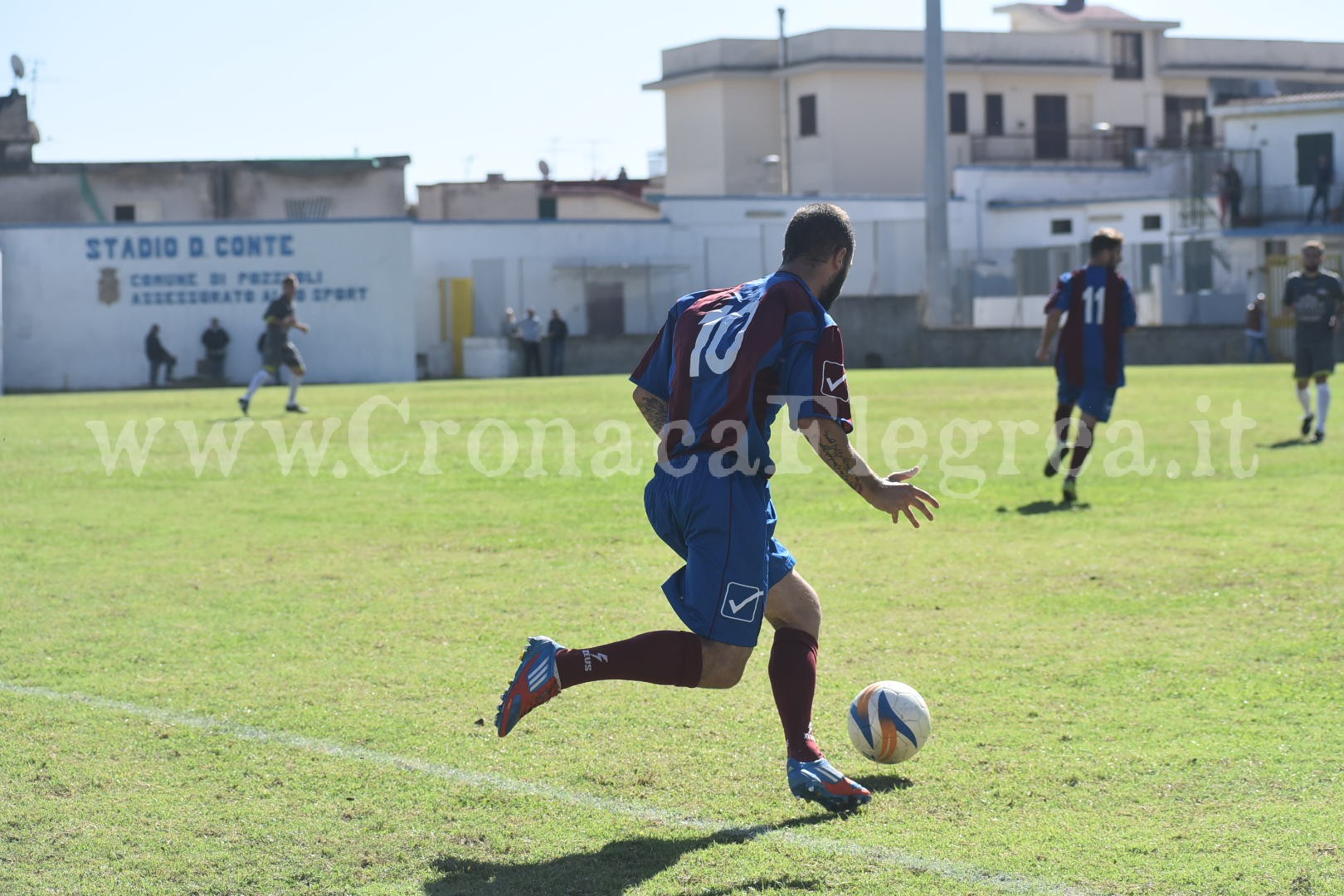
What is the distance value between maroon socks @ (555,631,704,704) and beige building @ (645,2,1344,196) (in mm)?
53280

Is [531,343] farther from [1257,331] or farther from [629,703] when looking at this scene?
[629,703]

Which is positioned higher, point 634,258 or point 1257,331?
point 634,258

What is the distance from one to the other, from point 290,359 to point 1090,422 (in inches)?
536

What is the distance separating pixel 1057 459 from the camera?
12.8 metres

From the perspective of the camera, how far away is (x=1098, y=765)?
5.09m

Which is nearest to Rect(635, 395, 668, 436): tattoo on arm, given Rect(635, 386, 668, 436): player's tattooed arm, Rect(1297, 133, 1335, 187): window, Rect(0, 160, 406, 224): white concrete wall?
Rect(635, 386, 668, 436): player's tattooed arm

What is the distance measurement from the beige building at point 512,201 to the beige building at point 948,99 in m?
3.10

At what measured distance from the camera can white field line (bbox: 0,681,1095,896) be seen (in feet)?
13.3

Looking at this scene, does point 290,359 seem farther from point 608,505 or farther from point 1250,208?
point 1250,208

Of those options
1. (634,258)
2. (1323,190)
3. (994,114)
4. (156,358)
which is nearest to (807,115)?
(994,114)

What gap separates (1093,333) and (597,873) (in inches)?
339

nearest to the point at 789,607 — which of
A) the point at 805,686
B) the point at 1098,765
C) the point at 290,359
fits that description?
the point at 805,686

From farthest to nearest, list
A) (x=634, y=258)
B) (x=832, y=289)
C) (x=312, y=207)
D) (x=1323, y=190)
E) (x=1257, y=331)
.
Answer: (x=312, y=207)
(x=1323, y=190)
(x=634, y=258)
(x=1257, y=331)
(x=832, y=289)

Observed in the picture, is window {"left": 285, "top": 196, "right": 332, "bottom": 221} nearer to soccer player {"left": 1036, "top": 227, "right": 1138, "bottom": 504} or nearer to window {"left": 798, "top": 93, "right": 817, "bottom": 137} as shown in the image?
window {"left": 798, "top": 93, "right": 817, "bottom": 137}
